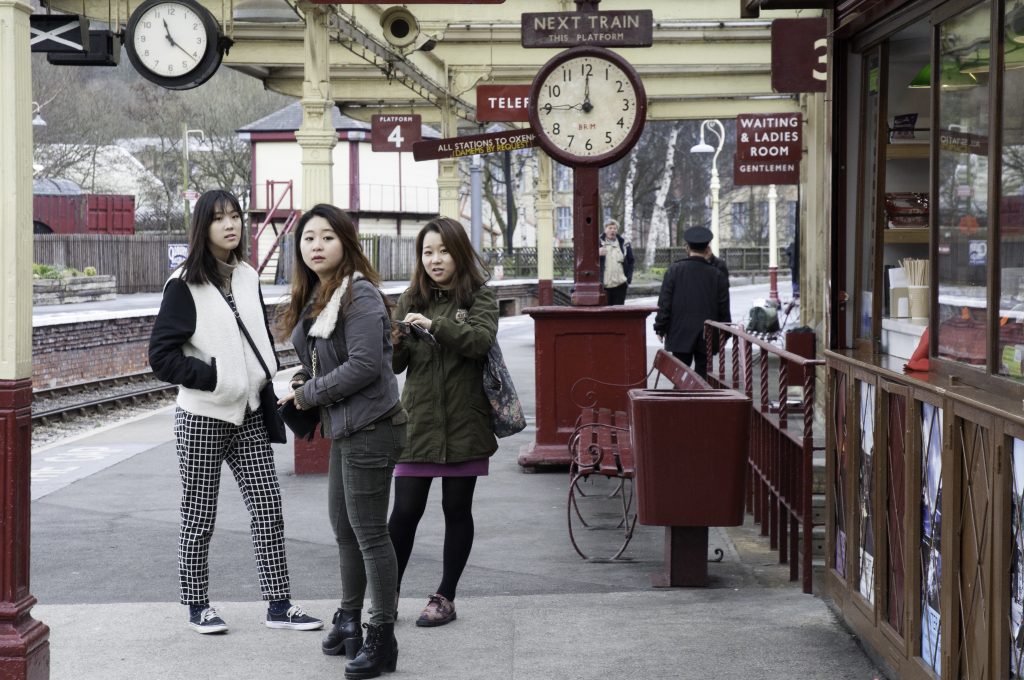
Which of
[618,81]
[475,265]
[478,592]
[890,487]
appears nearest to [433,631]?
[478,592]

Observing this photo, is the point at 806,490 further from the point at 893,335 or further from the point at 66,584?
the point at 66,584

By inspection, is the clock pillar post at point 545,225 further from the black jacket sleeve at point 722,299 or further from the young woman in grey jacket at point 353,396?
the young woman in grey jacket at point 353,396

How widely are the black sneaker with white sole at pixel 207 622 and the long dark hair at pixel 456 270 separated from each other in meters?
1.56

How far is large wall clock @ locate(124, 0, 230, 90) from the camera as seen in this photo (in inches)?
523

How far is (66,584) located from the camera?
717 cm

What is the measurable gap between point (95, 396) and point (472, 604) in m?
12.7

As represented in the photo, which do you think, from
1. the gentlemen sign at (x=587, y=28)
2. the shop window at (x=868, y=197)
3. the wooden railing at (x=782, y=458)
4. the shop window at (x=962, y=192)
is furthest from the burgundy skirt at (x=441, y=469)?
the gentlemen sign at (x=587, y=28)

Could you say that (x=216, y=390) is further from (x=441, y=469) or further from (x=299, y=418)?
(x=441, y=469)

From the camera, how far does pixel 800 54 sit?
25.0 ft

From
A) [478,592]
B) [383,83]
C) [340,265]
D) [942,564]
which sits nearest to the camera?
[942,564]

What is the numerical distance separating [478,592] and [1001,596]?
11.6 ft

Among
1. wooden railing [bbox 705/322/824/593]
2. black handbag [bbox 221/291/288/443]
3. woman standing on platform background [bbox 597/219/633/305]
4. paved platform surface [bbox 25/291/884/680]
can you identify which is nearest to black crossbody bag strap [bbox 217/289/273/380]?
black handbag [bbox 221/291/288/443]

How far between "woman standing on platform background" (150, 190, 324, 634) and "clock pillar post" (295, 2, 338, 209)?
7723 millimetres

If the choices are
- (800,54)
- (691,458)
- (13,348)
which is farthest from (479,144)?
(13,348)
